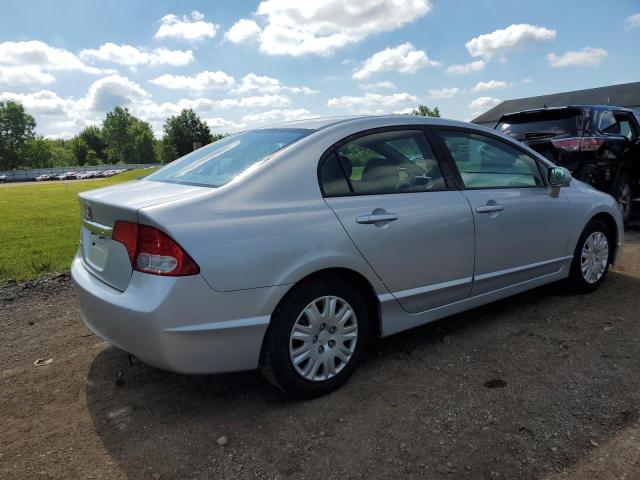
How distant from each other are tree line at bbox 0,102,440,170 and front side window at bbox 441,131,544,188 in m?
74.3

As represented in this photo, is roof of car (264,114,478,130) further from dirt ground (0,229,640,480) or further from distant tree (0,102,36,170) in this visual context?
distant tree (0,102,36,170)

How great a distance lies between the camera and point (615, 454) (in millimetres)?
2420

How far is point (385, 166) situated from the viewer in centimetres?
339

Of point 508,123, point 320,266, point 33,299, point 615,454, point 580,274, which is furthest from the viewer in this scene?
point 508,123

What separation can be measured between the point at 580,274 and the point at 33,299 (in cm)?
513

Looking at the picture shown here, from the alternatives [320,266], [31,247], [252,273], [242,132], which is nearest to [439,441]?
[320,266]

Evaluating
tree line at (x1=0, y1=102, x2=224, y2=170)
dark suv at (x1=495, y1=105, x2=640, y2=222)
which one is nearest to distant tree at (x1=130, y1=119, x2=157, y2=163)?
tree line at (x1=0, y1=102, x2=224, y2=170)

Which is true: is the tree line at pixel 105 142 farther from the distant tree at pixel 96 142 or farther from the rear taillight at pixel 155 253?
the rear taillight at pixel 155 253

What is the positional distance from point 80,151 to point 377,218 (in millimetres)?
128836

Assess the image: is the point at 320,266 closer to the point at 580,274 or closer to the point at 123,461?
the point at 123,461

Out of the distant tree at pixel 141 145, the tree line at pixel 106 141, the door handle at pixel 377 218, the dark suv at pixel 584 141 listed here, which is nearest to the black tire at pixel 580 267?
the door handle at pixel 377 218

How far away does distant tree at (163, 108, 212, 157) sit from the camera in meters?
92.6

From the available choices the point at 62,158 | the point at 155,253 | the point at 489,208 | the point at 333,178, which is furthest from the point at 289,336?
the point at 62,158

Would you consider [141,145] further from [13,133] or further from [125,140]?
[13,133]
